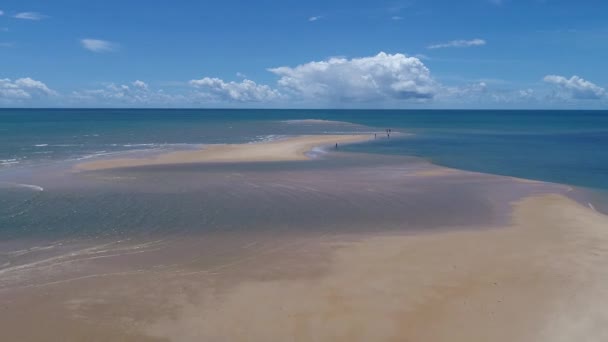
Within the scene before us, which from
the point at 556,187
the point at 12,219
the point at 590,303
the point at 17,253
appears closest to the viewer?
the point at 590,303

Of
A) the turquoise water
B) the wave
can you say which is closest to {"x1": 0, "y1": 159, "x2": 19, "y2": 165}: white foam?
the turquoise water

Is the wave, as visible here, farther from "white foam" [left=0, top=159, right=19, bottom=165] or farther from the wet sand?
"white foam" [left=0, top=159, right=19, bottom=165]

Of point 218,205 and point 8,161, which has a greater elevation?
point 8,161

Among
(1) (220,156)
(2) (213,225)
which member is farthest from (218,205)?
(1) (220,156)

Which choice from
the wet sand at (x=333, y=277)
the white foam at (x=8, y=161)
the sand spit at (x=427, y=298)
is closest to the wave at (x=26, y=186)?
the wet sand at (x=333, y=277)

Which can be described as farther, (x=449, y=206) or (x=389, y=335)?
(x=449, y=206)

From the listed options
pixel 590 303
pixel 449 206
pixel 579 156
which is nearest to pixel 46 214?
pixel 449 206

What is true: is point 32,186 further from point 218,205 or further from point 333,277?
point 333,277

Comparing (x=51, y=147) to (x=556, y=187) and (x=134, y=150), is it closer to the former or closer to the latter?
(x=134, y=150)
